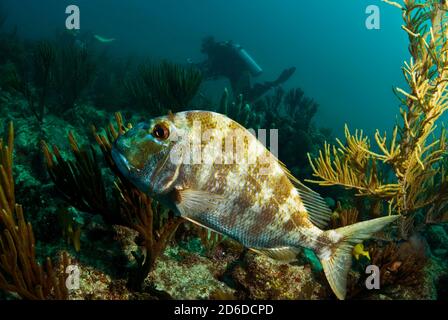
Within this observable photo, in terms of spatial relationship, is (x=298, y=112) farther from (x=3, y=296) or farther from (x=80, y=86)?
(x=3, y=296)

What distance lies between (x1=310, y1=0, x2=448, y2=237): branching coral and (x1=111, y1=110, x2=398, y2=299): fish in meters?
1.88

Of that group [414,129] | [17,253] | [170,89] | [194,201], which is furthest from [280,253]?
[170,89]

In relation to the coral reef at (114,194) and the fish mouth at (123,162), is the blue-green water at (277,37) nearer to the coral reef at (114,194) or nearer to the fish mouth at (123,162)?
the coral reef at (114,194)

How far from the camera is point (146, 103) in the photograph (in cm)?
725

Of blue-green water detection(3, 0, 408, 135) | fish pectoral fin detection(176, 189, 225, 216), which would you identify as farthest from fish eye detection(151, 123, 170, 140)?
blue-green water detection(3, 0, 408, 135)

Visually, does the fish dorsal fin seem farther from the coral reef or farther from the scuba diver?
the scuba diver

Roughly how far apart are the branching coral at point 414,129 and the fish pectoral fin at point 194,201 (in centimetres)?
242

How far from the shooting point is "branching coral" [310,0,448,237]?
3438 mm

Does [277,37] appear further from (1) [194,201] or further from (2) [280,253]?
(1) [194,201]

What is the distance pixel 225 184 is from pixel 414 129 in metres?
3.04

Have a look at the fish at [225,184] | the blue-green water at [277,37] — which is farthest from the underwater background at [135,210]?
the blue-green water at [277,37]

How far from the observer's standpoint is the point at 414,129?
372cm

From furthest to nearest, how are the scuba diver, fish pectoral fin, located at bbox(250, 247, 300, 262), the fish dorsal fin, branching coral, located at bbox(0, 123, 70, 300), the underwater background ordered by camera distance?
1. the scuba diver
2. the underwater background
3. the fish dorsal fin
4. fish pectoral fin, located at bbox(250, 247, 300, 262)
5. branching coral, located at bbox(0, 123, 70, 300)

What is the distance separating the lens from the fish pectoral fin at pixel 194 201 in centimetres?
189
